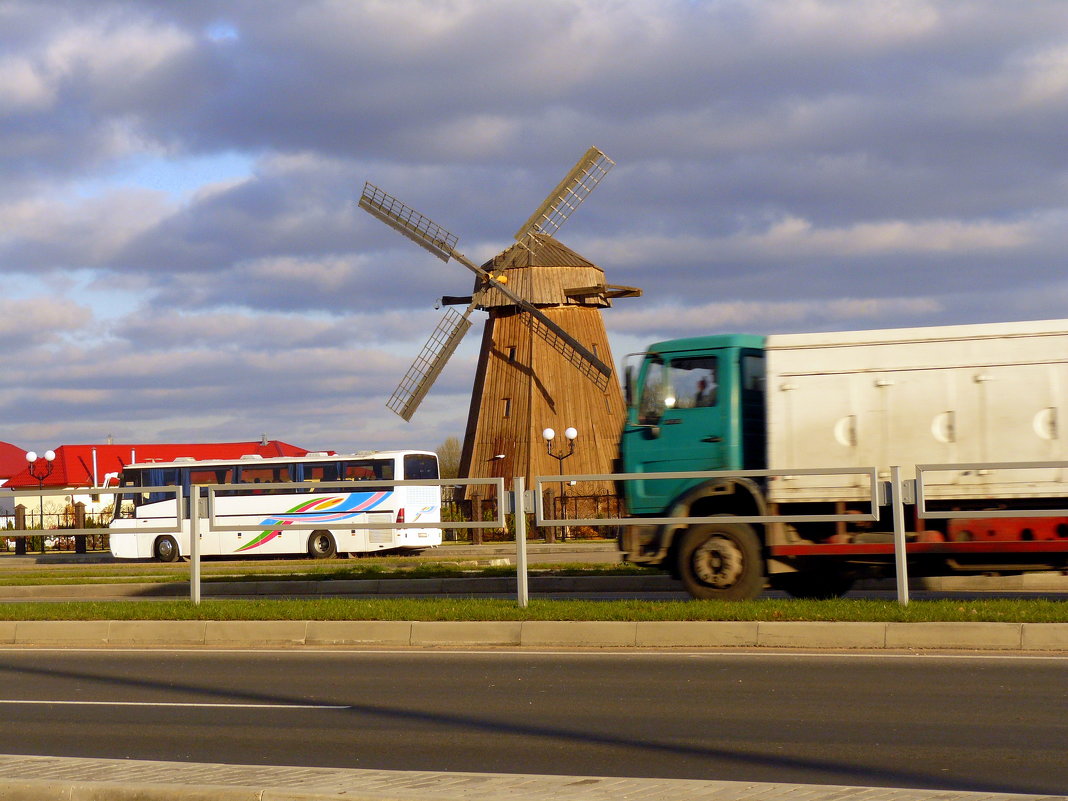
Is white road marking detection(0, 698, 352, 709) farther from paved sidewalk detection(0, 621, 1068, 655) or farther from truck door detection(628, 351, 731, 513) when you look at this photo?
truck door detection(628, 351, 731, 513)

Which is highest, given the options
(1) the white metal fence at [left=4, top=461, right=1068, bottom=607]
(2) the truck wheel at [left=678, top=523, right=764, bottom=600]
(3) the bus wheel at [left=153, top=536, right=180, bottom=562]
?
(1) the white metal fence at [left=4, top=461, right=1068, bottom=607]

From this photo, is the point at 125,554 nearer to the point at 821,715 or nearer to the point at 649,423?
the point at 649,423

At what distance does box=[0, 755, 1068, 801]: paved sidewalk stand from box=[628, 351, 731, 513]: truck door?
9.91 m

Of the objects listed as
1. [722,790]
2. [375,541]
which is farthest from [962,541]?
[375,541]

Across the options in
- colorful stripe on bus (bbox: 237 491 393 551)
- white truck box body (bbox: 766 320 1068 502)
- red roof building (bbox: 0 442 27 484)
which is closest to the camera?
white truck box body (bbox: 766 320 1068 502)

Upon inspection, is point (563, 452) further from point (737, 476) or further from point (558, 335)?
point (737, 476)

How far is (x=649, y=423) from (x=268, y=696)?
774 cm

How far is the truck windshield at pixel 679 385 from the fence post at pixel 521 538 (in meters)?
2.61

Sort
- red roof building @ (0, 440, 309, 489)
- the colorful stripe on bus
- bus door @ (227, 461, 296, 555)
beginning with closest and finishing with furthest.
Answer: bus door @ (227, 461, 296, 555) < the colorful stripe on bus < red roof building @ (0, 440, 309, 489)

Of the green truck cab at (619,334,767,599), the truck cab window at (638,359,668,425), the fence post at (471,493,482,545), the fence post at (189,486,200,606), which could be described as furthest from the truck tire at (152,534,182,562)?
the truck cab window at (638,359,668,425)

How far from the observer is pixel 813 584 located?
16.1 meters

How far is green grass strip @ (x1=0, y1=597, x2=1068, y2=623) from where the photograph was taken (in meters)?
12.4

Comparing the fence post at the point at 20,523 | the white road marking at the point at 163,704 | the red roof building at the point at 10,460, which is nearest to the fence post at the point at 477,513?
the white road marking at the point at 163,704

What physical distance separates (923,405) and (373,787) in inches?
439
